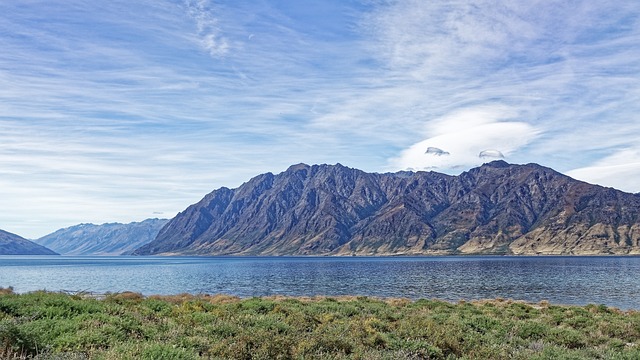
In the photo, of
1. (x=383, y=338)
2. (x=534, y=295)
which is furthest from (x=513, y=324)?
(x=534, y=295)

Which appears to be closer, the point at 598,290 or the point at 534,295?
the point at 534,295

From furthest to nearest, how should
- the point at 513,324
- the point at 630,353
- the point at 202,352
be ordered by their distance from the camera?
the point at 513,324
the point at 630,353
the point at 202,352

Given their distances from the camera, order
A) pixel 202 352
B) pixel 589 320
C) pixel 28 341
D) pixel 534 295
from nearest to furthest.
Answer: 1. pixel 28 341
2. pixel 202 352
3. pixel 589 320
4. pixel 534 295

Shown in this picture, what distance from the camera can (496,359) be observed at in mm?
14742

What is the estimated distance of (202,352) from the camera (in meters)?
13.3

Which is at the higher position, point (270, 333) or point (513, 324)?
point (270, 333)

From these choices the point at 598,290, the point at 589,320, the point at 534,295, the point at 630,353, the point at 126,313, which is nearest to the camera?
the point at 630,353

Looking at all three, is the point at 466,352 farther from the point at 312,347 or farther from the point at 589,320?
the point at 589,320

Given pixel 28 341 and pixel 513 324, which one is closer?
pixel 28 341

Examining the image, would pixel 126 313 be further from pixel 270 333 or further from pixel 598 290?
pixel 598 290

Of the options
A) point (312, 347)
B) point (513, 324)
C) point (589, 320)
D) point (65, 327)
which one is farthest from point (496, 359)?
point (589, 320)

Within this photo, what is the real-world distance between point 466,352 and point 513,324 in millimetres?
10807

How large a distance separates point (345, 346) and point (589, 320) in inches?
888

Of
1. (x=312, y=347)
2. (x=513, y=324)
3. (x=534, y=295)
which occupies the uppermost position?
(x=312, y=347)
